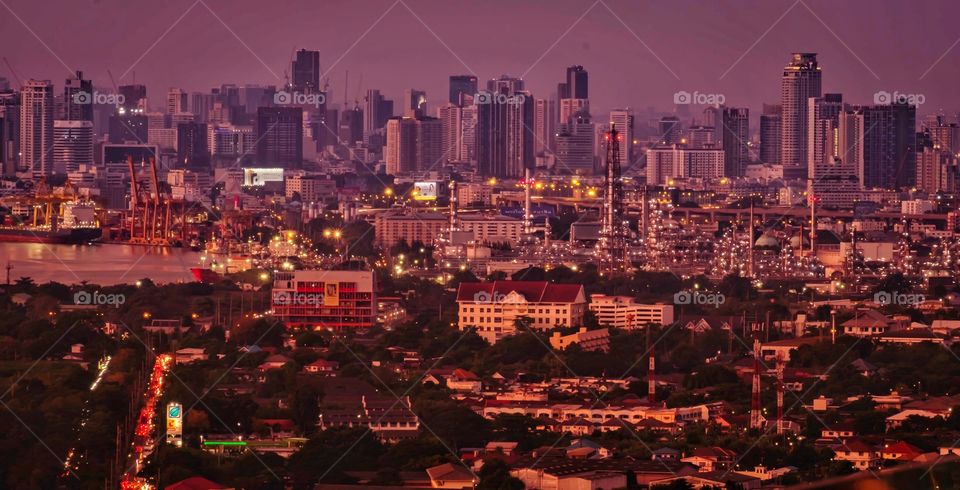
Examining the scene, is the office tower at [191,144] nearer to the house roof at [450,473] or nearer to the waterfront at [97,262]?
the waterfront at [97,262]

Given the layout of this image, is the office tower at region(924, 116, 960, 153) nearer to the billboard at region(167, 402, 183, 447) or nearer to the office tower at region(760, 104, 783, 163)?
the office tower at region(760, 104, 783, 163)

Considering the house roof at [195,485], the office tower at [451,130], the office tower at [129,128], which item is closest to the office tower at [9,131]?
the office tower at [129,128]

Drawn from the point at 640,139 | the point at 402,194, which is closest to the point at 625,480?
the point at 402,194

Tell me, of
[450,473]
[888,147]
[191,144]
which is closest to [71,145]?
[191,144]

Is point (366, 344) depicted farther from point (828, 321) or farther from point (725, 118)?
point (725, 118)

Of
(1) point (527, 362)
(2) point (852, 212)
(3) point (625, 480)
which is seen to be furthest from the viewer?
(2) point (852, 212)

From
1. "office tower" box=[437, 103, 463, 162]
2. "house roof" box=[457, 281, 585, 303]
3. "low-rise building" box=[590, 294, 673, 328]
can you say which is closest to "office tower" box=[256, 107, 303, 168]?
"office tower" box=[437, 103, 463, 162]
